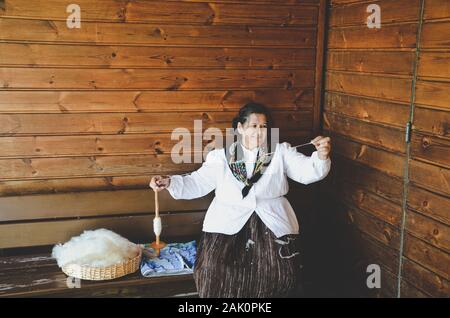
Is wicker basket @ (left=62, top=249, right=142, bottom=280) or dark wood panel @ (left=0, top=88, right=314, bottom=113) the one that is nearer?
wicker basket @ (left=62, top=249, right=142, bottom=280)

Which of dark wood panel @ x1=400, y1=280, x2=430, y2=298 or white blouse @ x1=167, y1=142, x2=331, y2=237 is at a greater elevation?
white blouse @ x1=167, y1=142, x2=331, y2=237

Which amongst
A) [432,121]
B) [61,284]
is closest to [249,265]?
[61,284]

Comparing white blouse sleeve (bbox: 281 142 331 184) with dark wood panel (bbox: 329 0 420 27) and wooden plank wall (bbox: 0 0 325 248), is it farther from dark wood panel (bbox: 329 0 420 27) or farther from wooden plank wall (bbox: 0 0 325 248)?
dark wood panel (bbox: 329 0 420 27)

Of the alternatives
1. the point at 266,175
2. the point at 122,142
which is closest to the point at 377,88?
the point at 266,175

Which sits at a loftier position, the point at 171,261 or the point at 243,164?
the point at 243,164

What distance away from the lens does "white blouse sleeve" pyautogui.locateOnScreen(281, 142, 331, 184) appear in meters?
3.51

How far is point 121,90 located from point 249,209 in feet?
4.43

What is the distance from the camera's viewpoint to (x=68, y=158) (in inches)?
153

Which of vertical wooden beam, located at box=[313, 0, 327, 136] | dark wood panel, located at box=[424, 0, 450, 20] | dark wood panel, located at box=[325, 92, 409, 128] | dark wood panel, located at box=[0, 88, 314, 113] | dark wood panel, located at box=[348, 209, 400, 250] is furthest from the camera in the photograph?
vertical wooden beam, located at box=[313, 0, 327, 136]

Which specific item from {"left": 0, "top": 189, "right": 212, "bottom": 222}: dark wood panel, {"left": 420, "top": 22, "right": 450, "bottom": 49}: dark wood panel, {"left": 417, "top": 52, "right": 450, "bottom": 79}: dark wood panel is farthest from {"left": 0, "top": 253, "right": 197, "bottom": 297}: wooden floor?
{"left": 420, "top": 22, "right": 450, "bottom": 49}: dark wood panel

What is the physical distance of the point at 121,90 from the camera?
12.8ft

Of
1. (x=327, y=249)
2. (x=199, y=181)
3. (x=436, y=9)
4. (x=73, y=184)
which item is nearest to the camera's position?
(x=436, y=9)

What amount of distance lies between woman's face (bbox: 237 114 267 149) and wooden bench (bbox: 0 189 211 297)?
2.45 ft

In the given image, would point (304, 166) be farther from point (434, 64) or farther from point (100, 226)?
point (100, 226)
